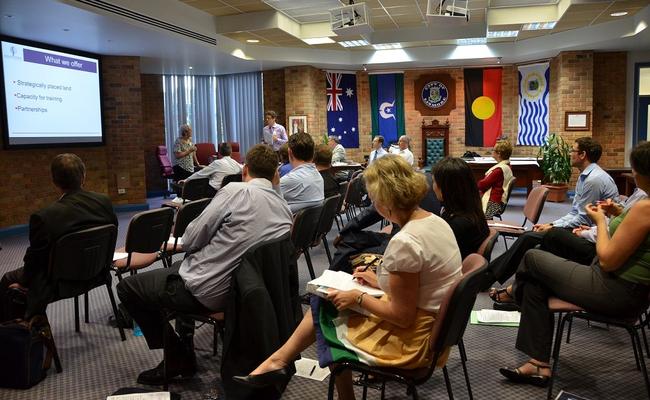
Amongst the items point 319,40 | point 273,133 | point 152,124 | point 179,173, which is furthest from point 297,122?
point 152,124

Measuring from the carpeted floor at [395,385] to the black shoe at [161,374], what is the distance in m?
0.05

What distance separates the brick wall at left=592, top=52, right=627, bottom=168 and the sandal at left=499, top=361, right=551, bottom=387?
30.6ft

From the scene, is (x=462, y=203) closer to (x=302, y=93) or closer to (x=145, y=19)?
(x=145, y=19)

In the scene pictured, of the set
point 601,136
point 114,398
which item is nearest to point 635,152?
point 114,398

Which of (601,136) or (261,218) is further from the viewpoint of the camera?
Result: (601,136)

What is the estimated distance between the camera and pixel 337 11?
7.82 metres

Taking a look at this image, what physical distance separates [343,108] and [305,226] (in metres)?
9.54

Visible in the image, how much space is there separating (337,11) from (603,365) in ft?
20.5

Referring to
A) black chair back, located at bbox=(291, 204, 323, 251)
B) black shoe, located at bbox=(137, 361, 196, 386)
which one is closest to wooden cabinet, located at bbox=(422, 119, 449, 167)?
black chair back, located at bbox=(291, 204, 323, 251)

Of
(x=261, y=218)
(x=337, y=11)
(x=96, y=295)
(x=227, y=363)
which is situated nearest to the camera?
(x=227, y=363)

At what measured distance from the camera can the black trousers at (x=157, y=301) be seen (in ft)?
8.46

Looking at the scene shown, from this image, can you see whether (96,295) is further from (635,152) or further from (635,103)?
(635,103)

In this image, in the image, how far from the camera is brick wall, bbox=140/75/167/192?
470 inches

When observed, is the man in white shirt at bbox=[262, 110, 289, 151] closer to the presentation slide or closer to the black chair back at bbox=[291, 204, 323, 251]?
the presentation slide
